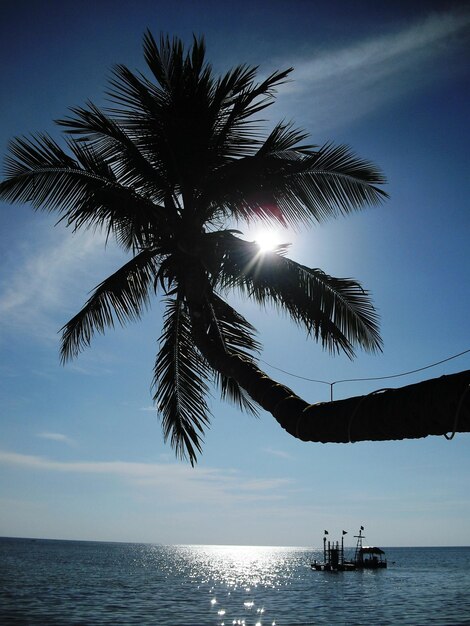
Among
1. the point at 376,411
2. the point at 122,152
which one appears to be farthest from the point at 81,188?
the point at 376,411

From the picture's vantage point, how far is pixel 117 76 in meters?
8.78

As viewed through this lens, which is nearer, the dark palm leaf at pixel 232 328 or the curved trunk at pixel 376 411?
the curved trunk at pixel 376 411

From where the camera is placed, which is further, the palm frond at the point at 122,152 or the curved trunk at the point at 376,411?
the palm frond at the point at 122,152

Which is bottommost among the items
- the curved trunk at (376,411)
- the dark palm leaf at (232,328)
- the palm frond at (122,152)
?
the curved trunk at (376,411)

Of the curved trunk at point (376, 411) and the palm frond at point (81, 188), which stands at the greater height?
the palm frond at point (81, 188)

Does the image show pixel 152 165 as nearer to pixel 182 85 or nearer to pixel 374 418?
pixel 182 85

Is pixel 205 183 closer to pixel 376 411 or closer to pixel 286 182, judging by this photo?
pixel 286 182

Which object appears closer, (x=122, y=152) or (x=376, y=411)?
(x=376, y=411)

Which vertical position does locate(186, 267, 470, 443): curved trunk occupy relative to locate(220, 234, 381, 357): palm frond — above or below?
below

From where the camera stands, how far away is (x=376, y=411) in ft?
12.1

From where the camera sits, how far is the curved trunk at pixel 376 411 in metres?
3.18

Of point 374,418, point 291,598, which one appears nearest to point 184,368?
point 374,418

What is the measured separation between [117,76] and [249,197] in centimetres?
278

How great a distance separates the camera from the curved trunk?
3.18m
